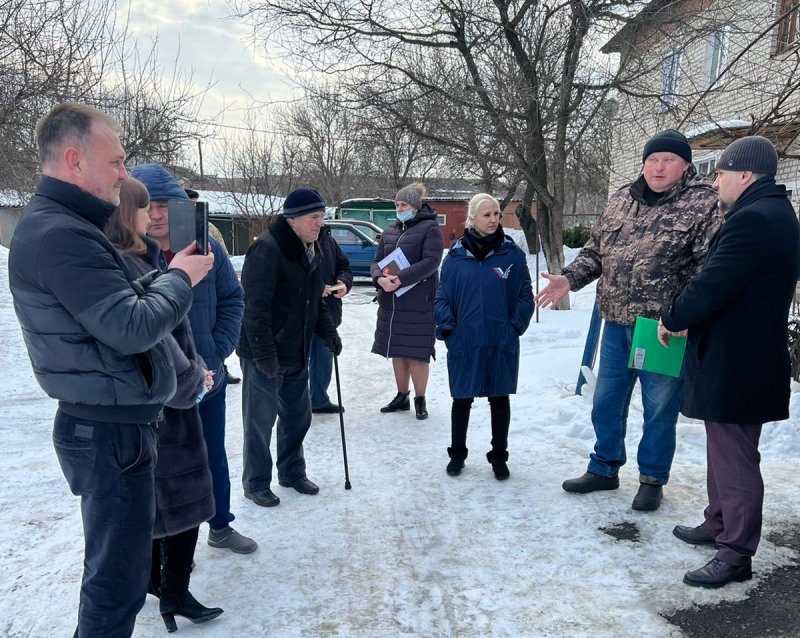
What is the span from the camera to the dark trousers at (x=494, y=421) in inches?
169

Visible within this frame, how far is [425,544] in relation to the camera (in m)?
3.42

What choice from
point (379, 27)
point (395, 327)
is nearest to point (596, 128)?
point (379, 27)

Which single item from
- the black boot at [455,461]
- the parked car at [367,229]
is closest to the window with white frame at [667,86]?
the black boot at [455,461]

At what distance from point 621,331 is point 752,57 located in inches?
350

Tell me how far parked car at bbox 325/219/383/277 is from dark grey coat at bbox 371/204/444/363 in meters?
10.5

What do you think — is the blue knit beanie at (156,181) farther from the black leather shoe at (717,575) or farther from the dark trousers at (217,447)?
the black leather shoe at (717,575)

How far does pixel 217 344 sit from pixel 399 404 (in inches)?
116

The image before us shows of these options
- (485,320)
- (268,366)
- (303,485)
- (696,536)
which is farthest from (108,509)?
(696,536)

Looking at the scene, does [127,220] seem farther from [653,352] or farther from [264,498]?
[653,352]

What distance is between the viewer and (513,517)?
12.2 feet

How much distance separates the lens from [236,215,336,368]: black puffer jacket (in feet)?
12.1

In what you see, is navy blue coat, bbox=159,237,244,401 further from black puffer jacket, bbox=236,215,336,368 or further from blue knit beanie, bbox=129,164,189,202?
blue knit beanie, bbox=129,164,189,202

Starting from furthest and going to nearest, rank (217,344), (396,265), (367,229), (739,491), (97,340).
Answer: (367,229) < (396,265) < (217,344) < (739,491) < (97,340)

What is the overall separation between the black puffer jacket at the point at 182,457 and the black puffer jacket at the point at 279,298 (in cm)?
111
